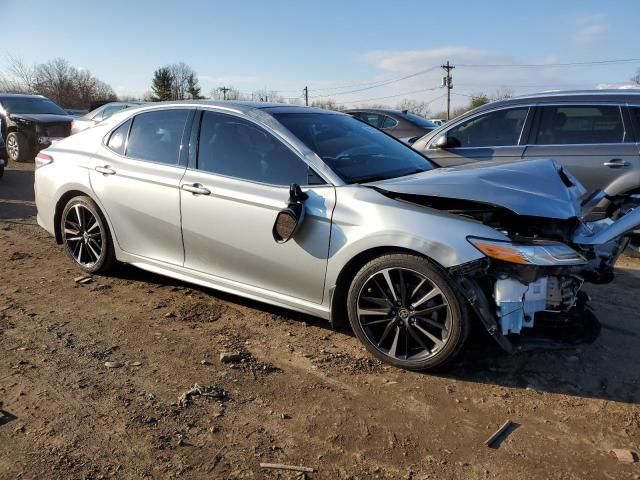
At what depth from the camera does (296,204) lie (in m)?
3.58

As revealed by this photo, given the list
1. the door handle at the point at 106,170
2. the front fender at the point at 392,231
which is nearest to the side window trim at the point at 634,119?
the front fender at the point at 392,231

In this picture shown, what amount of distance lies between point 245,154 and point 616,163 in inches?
156

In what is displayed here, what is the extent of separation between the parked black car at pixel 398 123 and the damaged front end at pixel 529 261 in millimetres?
6239

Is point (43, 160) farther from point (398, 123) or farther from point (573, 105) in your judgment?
point (398, 123)

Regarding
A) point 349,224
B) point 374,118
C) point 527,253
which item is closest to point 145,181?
point 349,224

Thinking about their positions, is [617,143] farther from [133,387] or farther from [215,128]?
[133,387]

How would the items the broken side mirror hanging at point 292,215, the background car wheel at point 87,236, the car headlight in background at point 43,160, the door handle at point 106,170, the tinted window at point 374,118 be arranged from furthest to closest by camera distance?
the tinted window at point 374,118 → the car headlight in background at point 43,160 → the background car wheel at point 87,236 → the door handle at point 106,170 → the broken side mirror hanging at point 292,215

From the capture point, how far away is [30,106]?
14477 mm

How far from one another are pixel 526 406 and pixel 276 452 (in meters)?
1.43

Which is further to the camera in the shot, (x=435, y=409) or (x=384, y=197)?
(x=384, y=197)

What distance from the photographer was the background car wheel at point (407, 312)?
3.20 m

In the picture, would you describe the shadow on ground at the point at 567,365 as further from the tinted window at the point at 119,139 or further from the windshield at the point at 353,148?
the tinted window at the point at 119,139

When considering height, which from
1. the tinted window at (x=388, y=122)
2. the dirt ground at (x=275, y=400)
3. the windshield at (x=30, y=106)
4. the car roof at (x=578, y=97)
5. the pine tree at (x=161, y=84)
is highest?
the pine tree at (x=161, y=84)

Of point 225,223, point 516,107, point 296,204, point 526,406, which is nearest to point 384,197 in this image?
point 296,204
